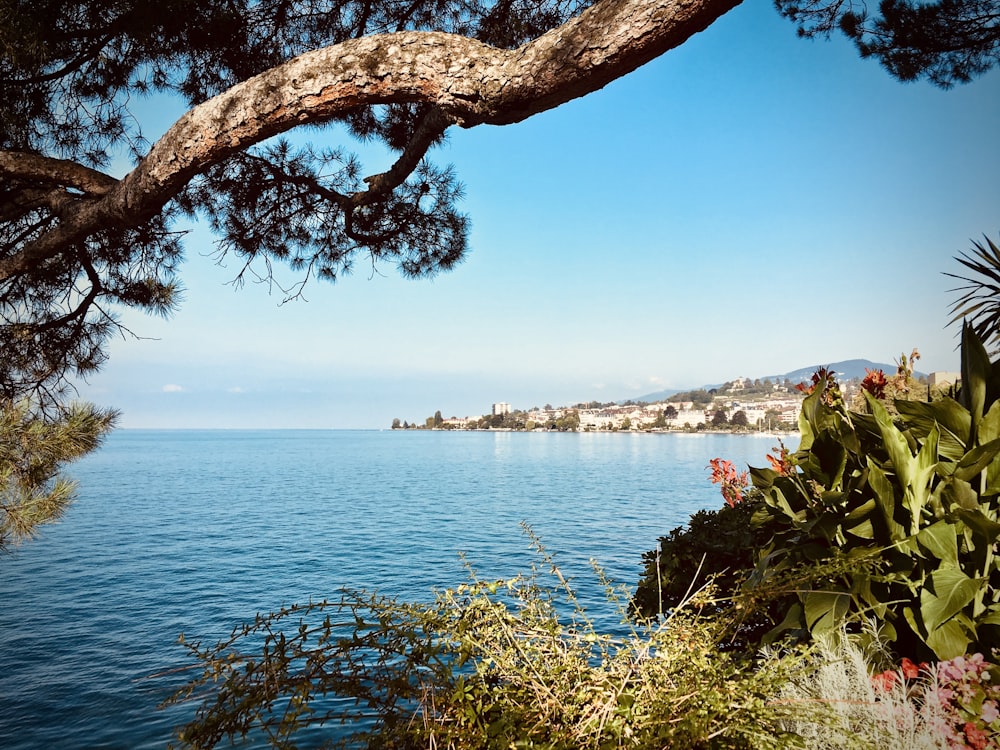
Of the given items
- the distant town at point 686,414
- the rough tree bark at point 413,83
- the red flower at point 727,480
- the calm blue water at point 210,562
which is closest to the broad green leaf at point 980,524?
the rough tree bark at point 413,83

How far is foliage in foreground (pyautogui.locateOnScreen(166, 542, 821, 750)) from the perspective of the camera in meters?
1.29

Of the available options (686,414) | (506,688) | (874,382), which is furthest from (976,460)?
(686,414)

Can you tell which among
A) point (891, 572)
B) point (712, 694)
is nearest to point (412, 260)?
point (891, 572)

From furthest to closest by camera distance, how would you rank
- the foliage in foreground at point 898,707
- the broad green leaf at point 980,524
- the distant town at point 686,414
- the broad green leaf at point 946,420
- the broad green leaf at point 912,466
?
the distant town at point 686,414 < the broad green leaf at point 946,420 < the broad green leaf at point 912,466 < the broad green leaf at point 980,524 < the foliage in foreground at point 898,707

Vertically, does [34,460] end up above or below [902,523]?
above

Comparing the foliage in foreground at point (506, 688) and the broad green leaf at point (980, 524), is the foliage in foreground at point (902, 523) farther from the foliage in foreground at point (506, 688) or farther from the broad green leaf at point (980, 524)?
the foliage in foreground at point (506, 688)

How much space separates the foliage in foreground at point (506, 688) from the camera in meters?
1.29

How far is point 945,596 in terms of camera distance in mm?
2062

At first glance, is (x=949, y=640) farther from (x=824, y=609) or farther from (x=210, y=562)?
(x=210, y=562)

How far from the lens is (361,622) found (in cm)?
133

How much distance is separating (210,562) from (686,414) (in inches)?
3847

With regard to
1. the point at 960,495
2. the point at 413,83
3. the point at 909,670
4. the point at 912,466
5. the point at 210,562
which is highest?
the point at 413,83

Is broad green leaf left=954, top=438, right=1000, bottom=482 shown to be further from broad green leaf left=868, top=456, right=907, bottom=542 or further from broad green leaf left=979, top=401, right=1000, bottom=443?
broad green leaf left=868, top=456, right=907, bottom=542

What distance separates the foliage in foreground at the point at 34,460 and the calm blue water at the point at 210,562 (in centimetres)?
250
